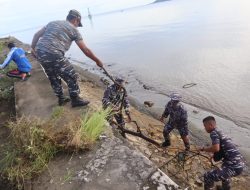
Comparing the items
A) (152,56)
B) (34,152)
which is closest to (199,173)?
(34,152)

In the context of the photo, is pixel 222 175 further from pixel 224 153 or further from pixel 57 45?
pixel 57 45

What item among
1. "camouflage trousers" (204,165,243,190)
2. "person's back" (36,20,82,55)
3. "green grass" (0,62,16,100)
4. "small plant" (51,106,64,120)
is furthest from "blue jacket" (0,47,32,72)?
"camouflage trousers" (204,165,243,190)

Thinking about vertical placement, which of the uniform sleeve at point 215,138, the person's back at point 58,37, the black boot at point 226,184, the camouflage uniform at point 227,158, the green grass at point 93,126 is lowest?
the black boot at point 226,184

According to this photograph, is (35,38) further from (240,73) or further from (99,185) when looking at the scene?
(240,73)

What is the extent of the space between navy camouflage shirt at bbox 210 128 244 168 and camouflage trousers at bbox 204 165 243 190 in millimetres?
81

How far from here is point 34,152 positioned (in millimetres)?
5008

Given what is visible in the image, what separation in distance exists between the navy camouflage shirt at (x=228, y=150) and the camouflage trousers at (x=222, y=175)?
8 cm

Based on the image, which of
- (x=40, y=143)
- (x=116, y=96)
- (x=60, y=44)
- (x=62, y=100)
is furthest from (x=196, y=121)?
(x=40, y=143)

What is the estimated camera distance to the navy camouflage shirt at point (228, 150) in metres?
5.52

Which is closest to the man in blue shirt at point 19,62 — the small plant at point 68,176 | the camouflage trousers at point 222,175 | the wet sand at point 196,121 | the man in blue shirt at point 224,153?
the wet sand at point 196,121

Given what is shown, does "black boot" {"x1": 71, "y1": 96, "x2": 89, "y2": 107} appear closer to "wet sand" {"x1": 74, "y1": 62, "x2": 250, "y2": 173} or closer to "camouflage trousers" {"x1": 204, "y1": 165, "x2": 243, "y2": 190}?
"camouflage trousers" {"x1": 204, "y1": 165, "x2": 243, "y2": 190}

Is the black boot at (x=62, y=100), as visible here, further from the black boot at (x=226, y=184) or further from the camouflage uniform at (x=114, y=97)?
the black boot at (x=226, y=184)

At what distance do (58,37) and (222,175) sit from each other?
4149 mm

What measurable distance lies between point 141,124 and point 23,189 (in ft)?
17.8
